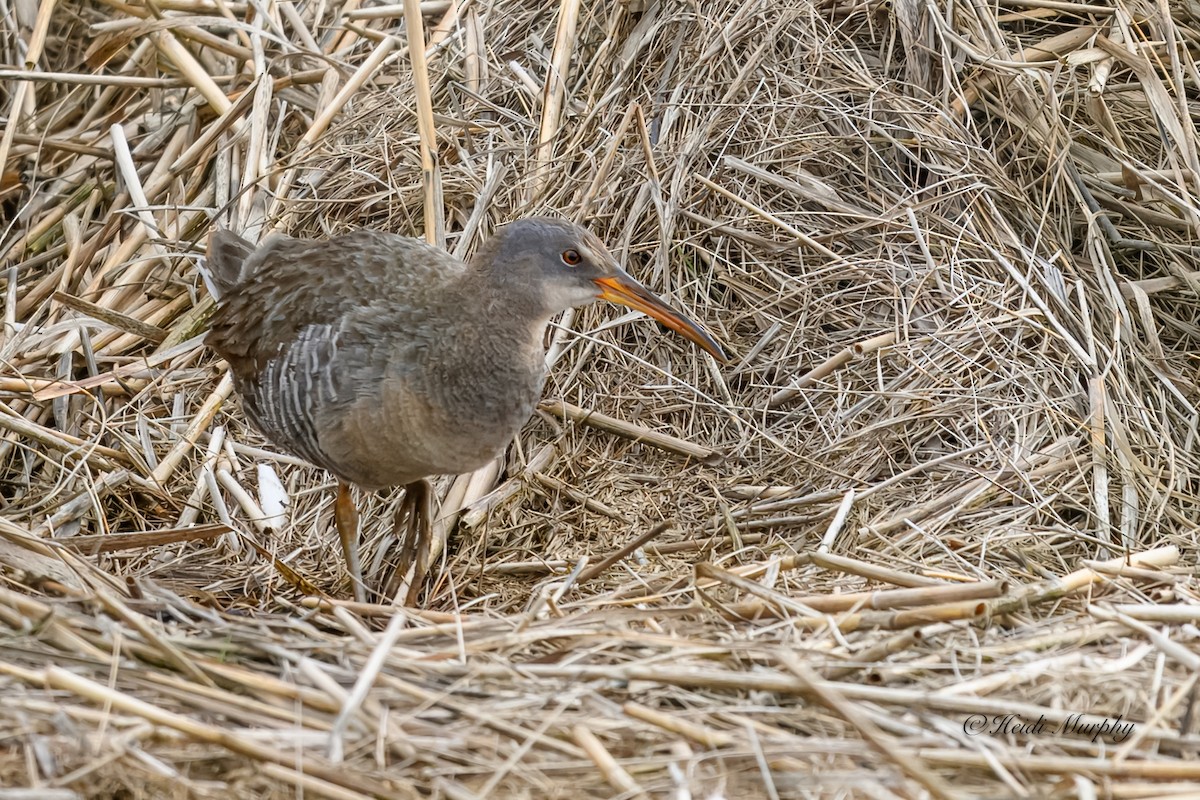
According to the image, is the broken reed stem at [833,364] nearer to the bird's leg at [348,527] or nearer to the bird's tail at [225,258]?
the bird's leg at [348,527]

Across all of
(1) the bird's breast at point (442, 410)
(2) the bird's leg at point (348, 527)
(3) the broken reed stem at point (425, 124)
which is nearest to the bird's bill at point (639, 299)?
(1) the bird's breast at point (442, 410)

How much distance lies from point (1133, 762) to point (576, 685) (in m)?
1.06

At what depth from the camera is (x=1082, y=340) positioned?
165 inches

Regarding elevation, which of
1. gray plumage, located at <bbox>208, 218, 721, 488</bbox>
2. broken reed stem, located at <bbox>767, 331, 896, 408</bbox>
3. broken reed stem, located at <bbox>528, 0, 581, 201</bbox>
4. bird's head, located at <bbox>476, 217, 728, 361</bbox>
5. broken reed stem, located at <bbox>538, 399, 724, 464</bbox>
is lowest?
broken reed stem, located at <bbox>538, 399, 724, 464</bbox>

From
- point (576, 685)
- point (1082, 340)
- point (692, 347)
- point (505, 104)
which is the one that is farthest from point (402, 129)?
point (576, 685)

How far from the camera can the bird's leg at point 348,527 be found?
4102mm

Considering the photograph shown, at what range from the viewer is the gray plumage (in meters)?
3.69

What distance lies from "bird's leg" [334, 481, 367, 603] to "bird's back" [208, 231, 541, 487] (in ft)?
0.66

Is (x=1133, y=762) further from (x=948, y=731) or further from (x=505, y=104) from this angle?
(x=505, y=104)

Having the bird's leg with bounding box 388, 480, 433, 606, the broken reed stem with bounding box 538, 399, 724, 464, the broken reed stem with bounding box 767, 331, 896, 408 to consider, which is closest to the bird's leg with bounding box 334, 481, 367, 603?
the bird's leg with bounding box 388, 480, 433, 606

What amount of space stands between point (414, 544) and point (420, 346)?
30.3 inches

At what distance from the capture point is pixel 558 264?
12.3ft

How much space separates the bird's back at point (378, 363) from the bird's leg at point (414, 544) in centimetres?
25

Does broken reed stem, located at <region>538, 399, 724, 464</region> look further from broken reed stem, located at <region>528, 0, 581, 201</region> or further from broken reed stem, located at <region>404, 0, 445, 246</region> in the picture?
broken reed stem, located at <region>528, 0, 581, 201</region>
